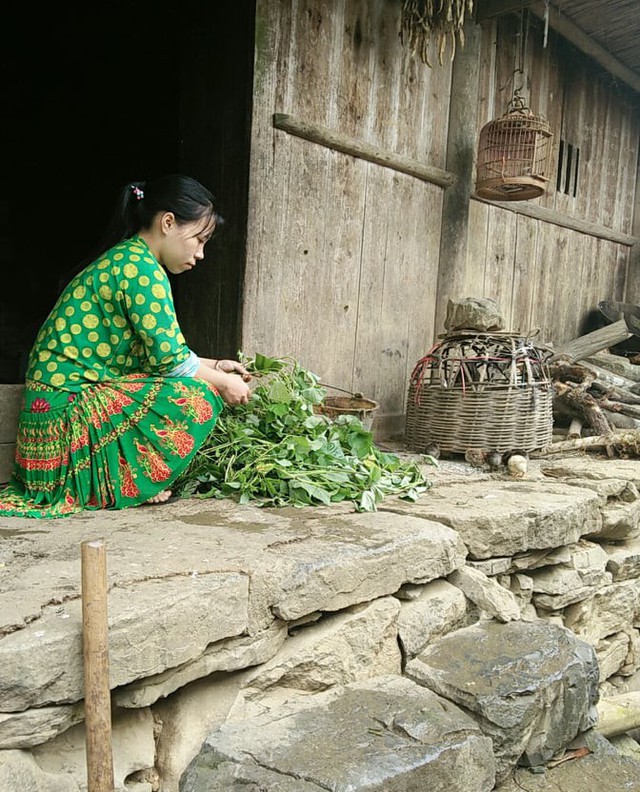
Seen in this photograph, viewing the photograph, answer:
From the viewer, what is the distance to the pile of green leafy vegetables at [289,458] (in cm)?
277

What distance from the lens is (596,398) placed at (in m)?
4.95

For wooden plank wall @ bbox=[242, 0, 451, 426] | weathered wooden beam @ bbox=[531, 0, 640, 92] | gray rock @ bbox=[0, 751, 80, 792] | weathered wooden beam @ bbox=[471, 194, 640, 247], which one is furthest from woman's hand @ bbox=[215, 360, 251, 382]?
weathered wooden beam @ bbox=[531, 0, 640, 92]

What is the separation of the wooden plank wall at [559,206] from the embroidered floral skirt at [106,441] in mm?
3218

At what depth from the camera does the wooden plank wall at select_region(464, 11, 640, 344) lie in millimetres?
5250

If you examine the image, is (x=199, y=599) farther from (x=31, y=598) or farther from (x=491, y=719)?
(x=491, y=719)

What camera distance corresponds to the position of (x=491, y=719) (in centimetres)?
205

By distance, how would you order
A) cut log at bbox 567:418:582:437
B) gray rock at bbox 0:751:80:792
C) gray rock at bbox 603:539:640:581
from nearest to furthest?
gray rock at bbox 0:751:80:792
gray rock at bbox 603:539:640:581
cut log at bbox 567:418:582:437

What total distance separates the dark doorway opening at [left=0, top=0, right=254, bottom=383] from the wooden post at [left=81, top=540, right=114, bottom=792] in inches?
93.1

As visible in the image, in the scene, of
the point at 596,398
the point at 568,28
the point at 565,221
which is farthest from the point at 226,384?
the point at 568,28

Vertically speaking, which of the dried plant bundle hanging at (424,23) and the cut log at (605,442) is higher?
the dried plant bundle hanging at (424,23)

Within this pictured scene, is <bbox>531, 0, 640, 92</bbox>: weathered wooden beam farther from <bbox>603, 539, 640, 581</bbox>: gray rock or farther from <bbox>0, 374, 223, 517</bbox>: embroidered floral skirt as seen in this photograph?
<bbox>0, 374, 223, 517</bbox>: embroidered floral skirt

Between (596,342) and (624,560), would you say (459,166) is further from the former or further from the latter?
(624,560)

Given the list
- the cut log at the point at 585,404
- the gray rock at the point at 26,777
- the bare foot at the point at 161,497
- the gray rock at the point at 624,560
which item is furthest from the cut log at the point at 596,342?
the gray rock at the point at 26,777

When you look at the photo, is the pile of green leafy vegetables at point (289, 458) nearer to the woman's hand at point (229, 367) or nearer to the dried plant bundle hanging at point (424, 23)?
the woman's hand at point (229, 367)
